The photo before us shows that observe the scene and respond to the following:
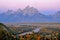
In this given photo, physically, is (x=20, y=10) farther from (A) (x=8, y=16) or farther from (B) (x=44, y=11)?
(B) (x=44, y=11)

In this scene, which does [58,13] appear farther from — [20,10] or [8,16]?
[8,16]

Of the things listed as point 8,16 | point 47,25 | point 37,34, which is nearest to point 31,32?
point 37,34

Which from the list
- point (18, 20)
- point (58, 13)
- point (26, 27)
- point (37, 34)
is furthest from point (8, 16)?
point (58, 13)

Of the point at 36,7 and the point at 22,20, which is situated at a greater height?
the point at 36,7

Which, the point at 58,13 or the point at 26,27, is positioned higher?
the point at 58,13

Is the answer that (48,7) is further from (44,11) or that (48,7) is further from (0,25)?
(0,25)

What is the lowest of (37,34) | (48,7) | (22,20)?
(37,34)
